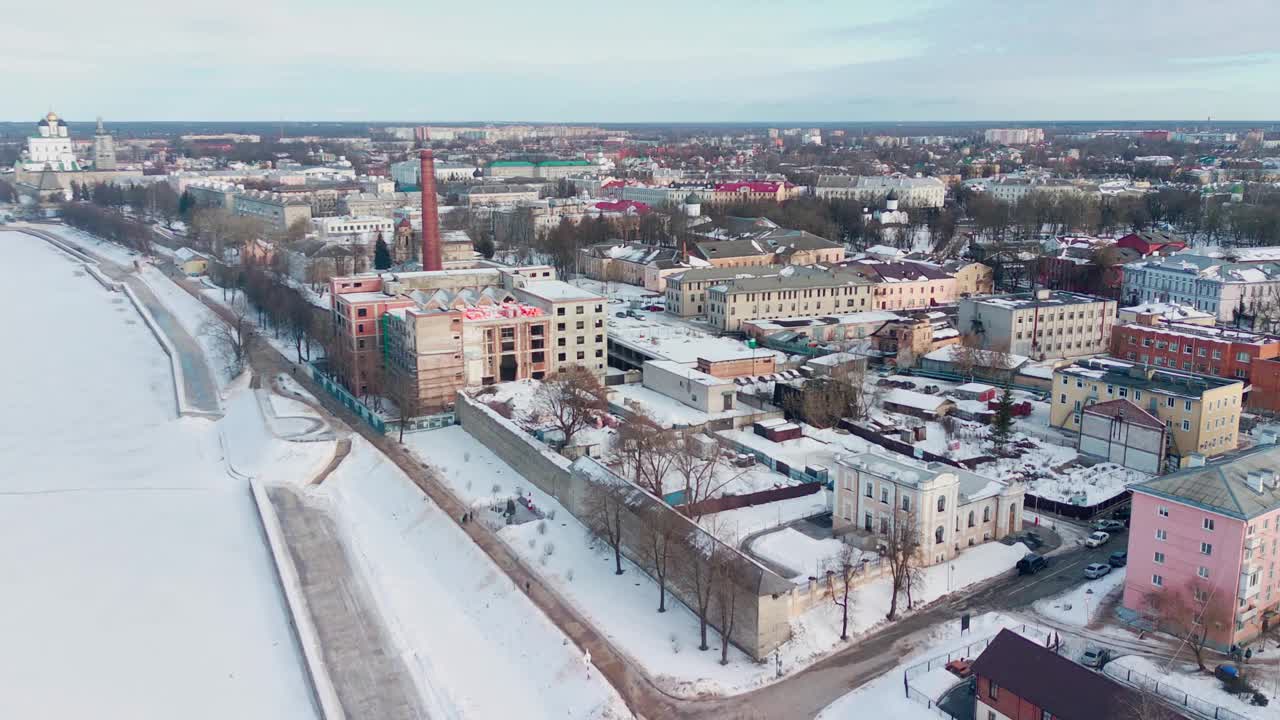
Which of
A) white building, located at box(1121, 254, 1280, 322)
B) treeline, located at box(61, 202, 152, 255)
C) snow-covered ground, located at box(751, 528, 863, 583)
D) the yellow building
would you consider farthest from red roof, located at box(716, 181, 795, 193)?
snow-covered ground, located at box(751, 528, 863, 583)

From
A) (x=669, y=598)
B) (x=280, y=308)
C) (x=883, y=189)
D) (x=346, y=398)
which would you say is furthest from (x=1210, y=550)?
(x=883, y=189)

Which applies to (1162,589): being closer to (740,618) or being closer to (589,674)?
(740,618)

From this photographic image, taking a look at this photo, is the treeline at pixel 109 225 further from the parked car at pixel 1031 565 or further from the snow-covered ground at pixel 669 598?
the parked car at pixel 1031 565

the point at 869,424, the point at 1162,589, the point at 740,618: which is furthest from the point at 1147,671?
the point at 869,424

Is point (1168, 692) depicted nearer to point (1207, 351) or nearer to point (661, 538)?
point (661, 538)

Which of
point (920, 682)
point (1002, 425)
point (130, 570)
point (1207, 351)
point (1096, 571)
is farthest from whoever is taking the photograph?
point (1207, 351)

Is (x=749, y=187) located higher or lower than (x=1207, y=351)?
higher
